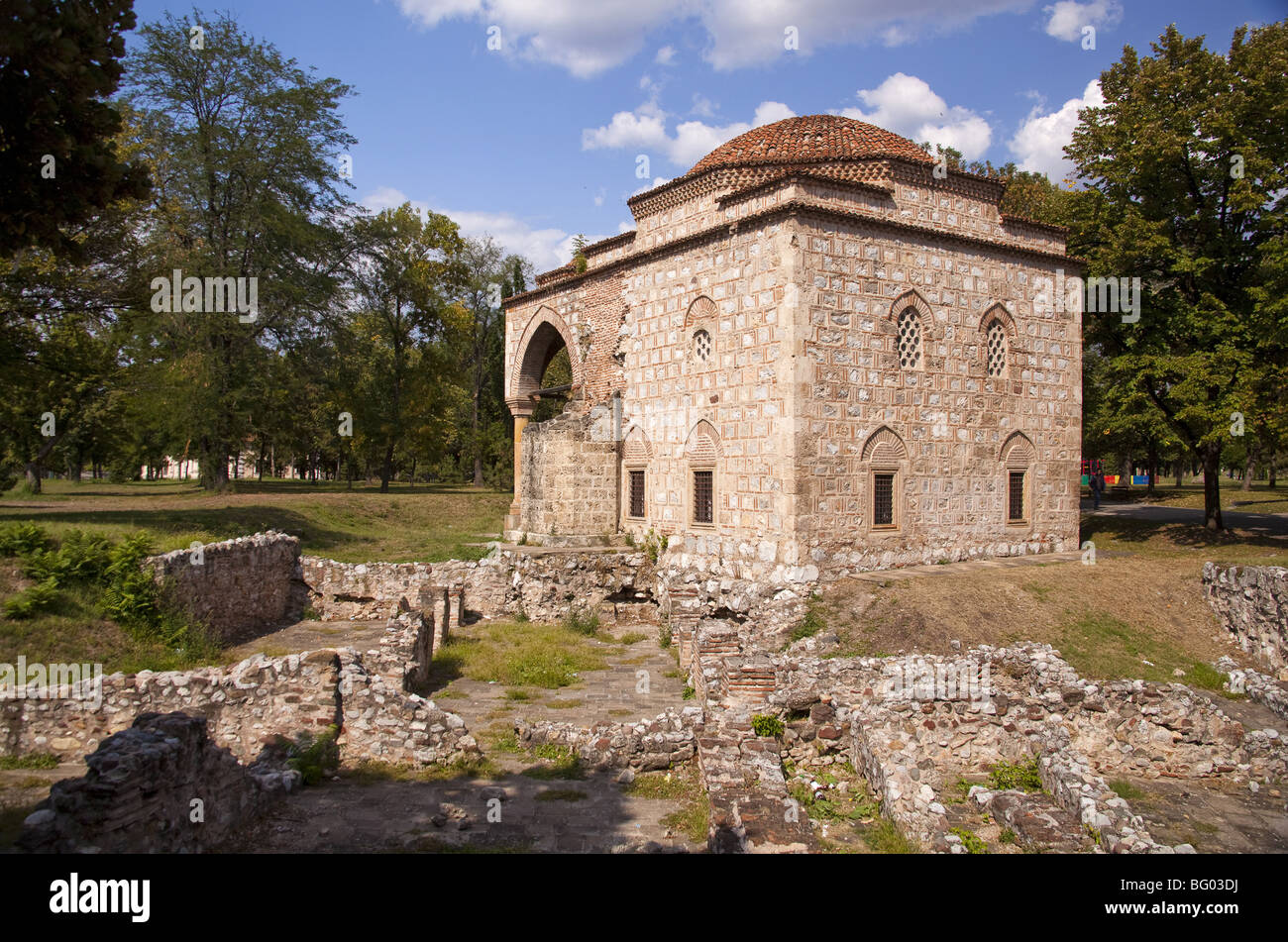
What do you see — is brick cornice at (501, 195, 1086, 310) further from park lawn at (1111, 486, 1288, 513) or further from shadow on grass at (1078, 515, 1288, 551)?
park lawn at (1111, 486, 1288, 513)

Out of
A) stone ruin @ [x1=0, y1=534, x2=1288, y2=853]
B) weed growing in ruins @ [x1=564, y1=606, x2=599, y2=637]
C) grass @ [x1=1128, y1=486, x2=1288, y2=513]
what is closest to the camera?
stone ruin @ [x1=0, y1=534, x2=1288, y2=853]

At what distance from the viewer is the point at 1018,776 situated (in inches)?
350

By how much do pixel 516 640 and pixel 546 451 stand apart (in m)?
6.07

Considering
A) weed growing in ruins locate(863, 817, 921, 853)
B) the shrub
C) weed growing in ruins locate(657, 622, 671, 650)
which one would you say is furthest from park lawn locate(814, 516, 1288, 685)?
the shrub

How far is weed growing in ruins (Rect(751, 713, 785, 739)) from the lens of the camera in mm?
9484

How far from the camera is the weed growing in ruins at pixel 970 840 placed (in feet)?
21.6

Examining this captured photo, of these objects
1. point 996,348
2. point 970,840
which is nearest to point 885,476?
point 996,348

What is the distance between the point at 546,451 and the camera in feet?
64.2

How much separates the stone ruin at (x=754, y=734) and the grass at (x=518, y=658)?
2.45ft

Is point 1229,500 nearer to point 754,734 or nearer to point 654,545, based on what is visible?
point 654,545

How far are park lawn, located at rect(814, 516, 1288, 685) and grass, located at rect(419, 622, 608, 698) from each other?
4.77 m

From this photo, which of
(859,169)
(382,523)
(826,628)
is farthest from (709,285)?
(382,523)

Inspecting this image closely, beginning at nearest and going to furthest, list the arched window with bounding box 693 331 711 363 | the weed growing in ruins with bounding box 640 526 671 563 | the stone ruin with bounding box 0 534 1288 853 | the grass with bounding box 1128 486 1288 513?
the stone ruin with bounding box 0 534 1288 853
the arched window with bounding box 693 331 711 363
the weed growing in ruins with bounding box 640 526 671 563
the grass with bounding box 1128 486 1288 513

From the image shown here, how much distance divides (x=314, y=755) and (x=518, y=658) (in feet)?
17.8
